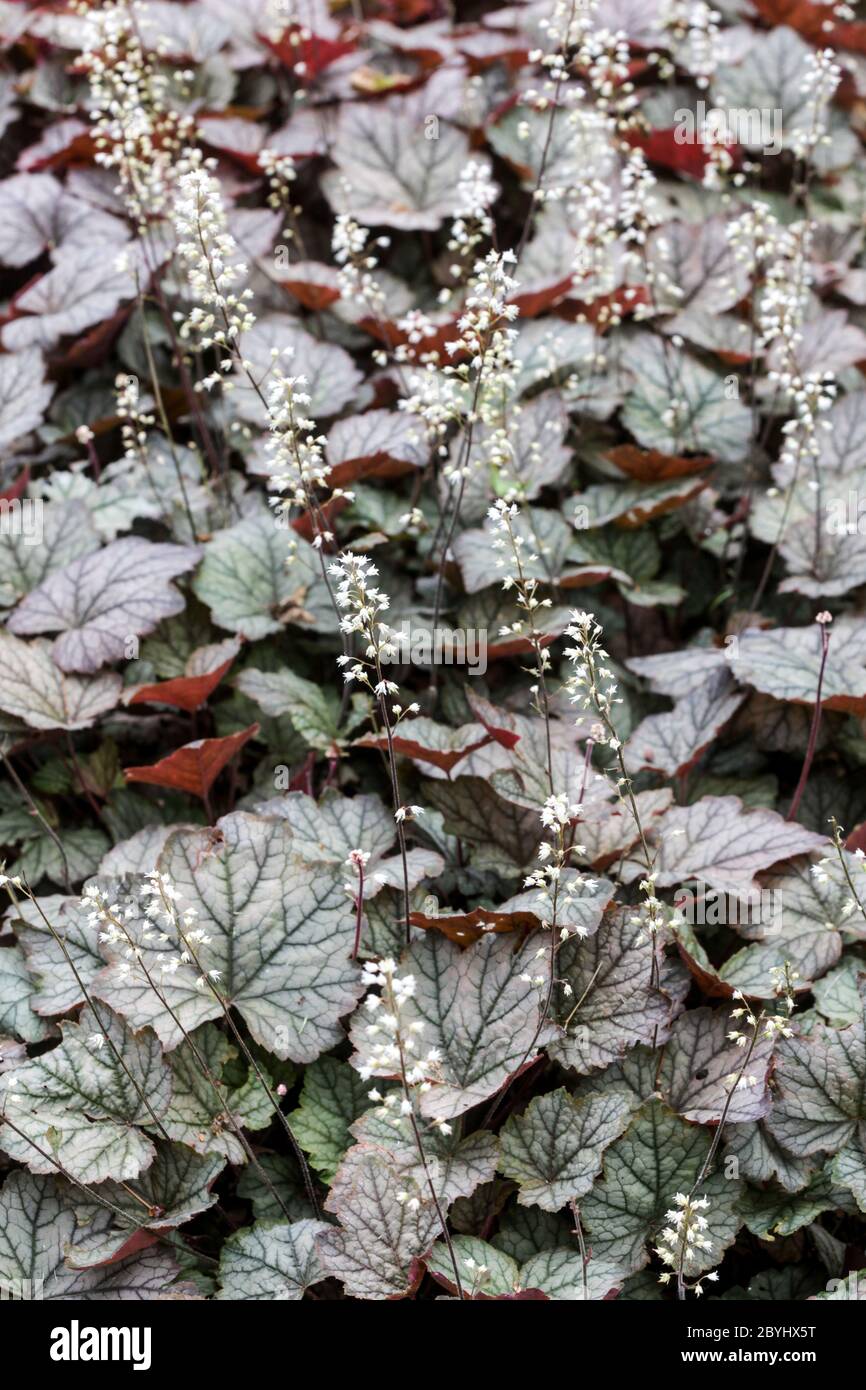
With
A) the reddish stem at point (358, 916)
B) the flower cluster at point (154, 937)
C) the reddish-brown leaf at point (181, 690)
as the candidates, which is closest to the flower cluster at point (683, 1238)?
the reddish stem at point (358, 916)

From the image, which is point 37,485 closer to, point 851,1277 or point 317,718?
point 317,718

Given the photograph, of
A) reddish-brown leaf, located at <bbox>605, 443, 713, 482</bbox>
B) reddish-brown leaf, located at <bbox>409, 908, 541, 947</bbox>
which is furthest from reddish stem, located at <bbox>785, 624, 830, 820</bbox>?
reddish-brown leaf, located at <bbox>605, 443, 713, 482</bbox>

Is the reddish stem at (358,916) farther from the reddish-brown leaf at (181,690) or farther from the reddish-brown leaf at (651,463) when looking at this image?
the reddish-brown leaf at (651,463)

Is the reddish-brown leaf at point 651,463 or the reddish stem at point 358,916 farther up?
the reddish-brown leaf at point 651,463

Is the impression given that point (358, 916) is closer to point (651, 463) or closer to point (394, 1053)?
point (394, 1053)

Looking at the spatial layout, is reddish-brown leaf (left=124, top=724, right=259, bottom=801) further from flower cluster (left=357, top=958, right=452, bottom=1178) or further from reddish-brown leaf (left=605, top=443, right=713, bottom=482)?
reddish-brown leaf (left=605, top=443, right=713, bottom=482)

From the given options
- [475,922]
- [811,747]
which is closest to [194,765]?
[475,922]

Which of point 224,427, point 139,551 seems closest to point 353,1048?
point 139,551
